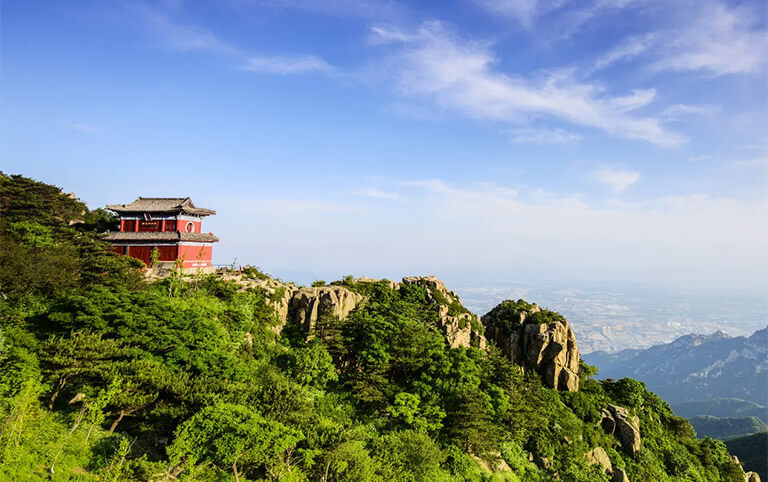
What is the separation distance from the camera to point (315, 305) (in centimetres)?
3772

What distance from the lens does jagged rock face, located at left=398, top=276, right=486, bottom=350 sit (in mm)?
40812

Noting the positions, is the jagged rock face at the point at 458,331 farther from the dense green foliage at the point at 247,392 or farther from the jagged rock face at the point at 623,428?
the jagged rock face at the point at 623,428

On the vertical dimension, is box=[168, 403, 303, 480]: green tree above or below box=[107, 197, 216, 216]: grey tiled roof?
below

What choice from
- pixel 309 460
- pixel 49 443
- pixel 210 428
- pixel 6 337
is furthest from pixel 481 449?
pixel 6 337

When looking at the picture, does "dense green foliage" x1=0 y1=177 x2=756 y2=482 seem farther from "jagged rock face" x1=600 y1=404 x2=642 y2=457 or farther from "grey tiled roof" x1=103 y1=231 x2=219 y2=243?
"grey tiled roof" x1=103 y1=231 x2=219 y2=243

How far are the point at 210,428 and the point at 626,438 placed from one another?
40507mm

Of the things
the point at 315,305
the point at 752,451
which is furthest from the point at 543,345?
the point at 752,451

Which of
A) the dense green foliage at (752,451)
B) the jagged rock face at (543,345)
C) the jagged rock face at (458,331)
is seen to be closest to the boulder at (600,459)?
the jagged rock face at (543,345)

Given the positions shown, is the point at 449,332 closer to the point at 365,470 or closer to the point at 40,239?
the point at 365,470

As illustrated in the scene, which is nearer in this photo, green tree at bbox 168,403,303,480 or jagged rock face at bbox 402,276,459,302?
green tree at bbox 168,403,303,480

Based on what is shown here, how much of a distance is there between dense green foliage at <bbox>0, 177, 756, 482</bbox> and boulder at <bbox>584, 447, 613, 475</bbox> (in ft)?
2.75

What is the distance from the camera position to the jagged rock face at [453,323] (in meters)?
40.8

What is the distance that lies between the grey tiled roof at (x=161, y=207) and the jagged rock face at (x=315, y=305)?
1609cm

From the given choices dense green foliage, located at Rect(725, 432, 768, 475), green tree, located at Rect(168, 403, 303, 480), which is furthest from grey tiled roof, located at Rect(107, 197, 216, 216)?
dense green foliage, located at Rect(725, 432, 768, 475)
